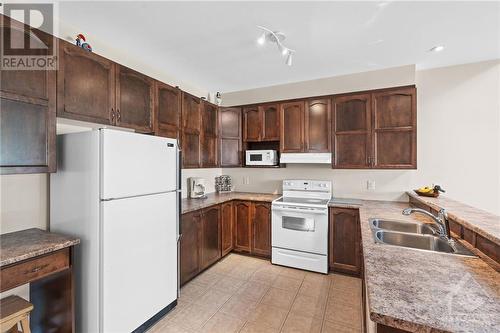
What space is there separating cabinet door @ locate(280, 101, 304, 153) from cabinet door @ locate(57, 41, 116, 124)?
7.39 feet

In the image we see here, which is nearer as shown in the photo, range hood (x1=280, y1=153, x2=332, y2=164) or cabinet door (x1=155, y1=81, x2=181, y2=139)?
cabinet door (x1=155, y1=81, x2=181, y2=139)

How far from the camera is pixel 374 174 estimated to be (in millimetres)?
3203

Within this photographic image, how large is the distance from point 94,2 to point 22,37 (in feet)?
1.85

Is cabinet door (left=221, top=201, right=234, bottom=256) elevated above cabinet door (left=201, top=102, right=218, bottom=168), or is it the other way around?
cabinet door (left=201, top=102, right=218, bottom=168)

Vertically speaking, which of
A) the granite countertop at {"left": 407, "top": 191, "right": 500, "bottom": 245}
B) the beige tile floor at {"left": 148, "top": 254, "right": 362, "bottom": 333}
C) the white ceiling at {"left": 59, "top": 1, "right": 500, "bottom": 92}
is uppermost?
the white ceiling at {"left": 59, "top": 1, "right": 500, "bottom": 92}

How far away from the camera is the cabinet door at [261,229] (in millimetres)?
3291

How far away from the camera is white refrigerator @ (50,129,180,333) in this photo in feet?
5.28

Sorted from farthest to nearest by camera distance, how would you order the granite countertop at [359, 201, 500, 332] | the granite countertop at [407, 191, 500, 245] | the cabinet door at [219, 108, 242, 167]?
the cabinet door at [219, 108, 242, 167] < the granite countertop at [407, 191, 500, 245] < the granite countertop at [359, 201, 500, 332]

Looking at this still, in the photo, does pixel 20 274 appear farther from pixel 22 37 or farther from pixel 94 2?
pixel 94 2

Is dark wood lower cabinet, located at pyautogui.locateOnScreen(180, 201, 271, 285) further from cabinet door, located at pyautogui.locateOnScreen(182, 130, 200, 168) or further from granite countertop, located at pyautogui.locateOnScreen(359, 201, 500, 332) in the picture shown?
granite countertop, located at pyautogui.locateOnScreen(359, 201, 500, 332)

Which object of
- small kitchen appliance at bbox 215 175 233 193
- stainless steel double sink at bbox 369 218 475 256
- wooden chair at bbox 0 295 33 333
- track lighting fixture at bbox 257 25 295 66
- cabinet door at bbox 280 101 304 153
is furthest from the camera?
small kitchen appliance at bbox 215 175 233 193

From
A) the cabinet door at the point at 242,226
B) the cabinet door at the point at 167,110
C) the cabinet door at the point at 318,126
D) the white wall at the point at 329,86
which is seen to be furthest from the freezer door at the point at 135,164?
the white wall at the point at 329,86

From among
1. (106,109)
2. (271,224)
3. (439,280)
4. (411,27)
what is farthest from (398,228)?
(106,109)

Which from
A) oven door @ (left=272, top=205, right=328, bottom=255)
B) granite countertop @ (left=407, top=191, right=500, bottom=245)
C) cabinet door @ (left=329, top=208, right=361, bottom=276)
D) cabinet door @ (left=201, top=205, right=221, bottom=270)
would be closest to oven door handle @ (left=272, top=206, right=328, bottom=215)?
oven door @ (left=272, top=205, right=328, bottom=255)
